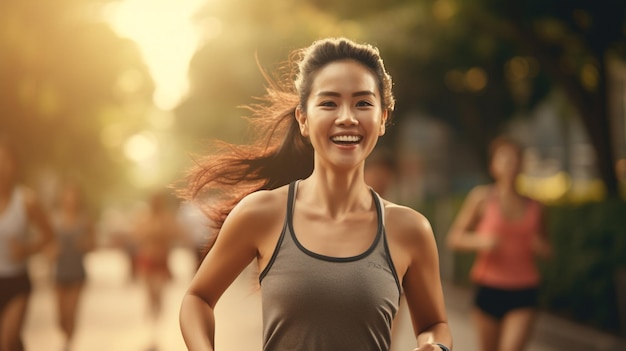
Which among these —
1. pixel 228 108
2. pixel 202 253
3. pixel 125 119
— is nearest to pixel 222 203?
pixel 202 253

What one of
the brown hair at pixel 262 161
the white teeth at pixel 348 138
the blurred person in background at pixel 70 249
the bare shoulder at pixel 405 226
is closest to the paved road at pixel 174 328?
the blurred person in background at pixel 70 249

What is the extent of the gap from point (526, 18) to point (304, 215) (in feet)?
43.1

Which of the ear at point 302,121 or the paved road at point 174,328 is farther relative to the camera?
the paved road at point 174,328

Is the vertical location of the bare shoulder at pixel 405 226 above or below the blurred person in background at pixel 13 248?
above

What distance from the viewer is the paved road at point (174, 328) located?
11.9m

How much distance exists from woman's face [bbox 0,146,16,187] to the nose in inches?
197

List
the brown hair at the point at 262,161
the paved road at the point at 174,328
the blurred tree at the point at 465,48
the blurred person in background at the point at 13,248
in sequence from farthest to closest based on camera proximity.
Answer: the blurred tree at the point at 465,48 → the paved road at the point at 174,328 → the blurred person in background at the point at 13,248 → the brown hair at the point at 262,161

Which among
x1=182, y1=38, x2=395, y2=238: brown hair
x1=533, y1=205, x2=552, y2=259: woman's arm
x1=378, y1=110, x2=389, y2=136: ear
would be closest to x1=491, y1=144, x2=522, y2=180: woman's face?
x1=533, y1=205, x2=552, y2=259: woman's arm

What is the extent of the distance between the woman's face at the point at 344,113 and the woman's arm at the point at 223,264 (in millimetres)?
251

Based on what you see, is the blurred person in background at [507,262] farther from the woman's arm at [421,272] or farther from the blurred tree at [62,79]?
the blurred tree at [62,79]

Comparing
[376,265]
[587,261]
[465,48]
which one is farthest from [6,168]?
[465,48]

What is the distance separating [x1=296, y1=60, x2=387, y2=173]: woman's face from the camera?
313 cm

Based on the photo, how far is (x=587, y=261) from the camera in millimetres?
12688

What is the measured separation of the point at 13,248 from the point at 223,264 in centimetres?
457
